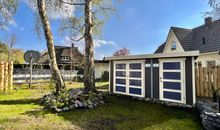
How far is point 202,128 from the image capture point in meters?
6.23

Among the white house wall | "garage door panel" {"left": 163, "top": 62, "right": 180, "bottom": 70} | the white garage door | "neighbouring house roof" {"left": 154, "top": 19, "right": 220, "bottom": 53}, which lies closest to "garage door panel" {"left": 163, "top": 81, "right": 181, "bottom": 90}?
"garage door panel" {"left": 163, "top": 62, "right": 180, "bottom": 70}

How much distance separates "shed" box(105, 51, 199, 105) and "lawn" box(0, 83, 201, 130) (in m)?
0.82

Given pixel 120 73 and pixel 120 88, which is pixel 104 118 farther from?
pixel 120 73

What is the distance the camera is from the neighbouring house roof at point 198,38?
17386 millimetres

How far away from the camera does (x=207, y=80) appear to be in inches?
391

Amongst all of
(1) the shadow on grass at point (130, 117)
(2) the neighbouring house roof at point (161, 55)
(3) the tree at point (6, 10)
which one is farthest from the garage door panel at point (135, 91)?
(3) the tree at point (6, 10)

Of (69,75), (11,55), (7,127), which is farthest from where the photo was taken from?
(11,55)

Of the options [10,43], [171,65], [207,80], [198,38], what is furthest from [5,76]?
[10,43]

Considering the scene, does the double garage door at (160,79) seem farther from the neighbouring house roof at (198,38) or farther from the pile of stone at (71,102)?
the neighbouring house roof at (198,38)

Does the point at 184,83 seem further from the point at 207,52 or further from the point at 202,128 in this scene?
the point at 207,52

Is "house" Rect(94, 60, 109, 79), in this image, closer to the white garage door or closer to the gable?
the gable

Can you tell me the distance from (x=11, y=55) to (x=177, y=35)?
22.6 metres

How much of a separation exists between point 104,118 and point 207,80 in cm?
567

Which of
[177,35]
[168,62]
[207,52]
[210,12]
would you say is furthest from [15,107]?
[177,35]
